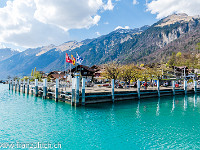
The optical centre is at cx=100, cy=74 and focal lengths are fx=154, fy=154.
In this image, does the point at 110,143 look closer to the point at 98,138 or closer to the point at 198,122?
the point at 98,138

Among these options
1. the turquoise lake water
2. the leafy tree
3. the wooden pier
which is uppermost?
the leafy tree

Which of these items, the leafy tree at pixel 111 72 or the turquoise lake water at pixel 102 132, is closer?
the turquoise lake water at pixel 102 132

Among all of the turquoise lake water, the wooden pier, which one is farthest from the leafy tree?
the turquoise lake water

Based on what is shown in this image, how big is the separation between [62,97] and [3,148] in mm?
16687

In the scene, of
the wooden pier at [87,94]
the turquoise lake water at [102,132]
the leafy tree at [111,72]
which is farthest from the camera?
the leafy tree at [111,72]

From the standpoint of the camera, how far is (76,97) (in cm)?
2264

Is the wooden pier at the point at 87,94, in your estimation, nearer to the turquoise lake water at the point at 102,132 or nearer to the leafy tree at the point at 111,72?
the turquoise lake water at the point at 102,132

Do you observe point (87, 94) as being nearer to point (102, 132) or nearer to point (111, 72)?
point (102, 132)

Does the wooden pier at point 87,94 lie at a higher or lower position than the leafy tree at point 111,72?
lower

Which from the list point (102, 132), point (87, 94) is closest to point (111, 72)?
point (87, 94)

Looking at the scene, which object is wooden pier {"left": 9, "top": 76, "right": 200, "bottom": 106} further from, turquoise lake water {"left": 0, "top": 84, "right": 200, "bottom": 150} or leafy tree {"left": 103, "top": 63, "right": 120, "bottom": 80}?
leafy tree {"left": 103, "top": 63, "right": 120, "bottom": 80}

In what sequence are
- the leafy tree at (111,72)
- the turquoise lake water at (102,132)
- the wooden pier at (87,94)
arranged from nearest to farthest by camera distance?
the turquoise lake water at (102,132)
the wooden pier at (87,94)
the leafy tree at (111,72)

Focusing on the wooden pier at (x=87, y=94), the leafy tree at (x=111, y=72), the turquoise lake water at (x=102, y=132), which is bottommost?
the turquoise lake water at (x=102, y=132)

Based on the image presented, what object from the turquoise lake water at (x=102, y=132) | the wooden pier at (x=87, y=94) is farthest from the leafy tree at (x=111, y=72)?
the turquoise lake water at (x=102, y=132)
